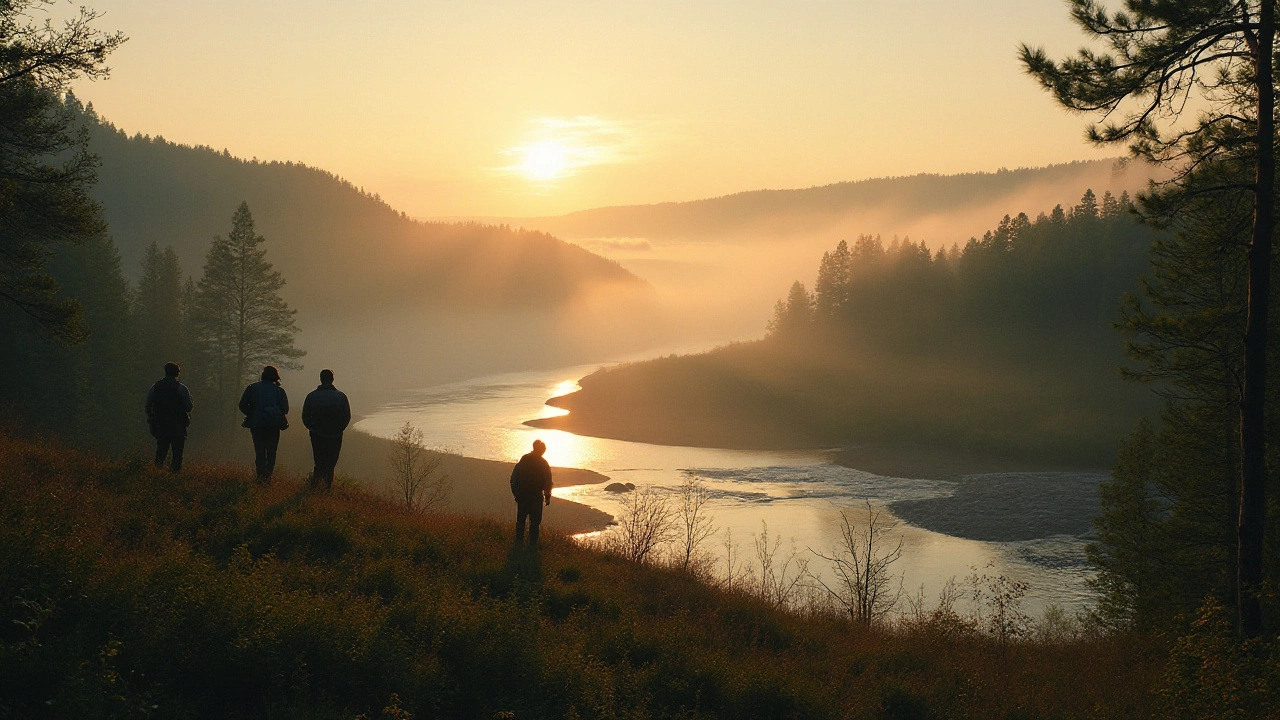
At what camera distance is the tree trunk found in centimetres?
1138

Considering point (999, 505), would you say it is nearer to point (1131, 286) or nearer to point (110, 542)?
point (110, 542)

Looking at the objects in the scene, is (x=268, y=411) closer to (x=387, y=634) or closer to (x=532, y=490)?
(x=532, y=490)

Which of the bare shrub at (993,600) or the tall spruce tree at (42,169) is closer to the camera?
the tall spruce tree at (42,169)

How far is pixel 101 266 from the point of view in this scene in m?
43.1

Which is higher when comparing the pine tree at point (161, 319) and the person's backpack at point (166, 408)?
the pine tree at point (161, 319)

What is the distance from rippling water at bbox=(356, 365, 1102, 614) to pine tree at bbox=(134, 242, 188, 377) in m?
19.7

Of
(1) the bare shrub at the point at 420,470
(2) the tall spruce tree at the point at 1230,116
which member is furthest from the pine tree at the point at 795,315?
(2) the tall spruce tree at the point at 1230,116

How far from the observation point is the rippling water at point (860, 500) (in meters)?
33.7

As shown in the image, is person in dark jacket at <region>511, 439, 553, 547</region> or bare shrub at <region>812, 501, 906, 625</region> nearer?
person in dark jacket at <region>511, 439, 553, 547</region>

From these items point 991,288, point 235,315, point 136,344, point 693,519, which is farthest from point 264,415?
point 991,288

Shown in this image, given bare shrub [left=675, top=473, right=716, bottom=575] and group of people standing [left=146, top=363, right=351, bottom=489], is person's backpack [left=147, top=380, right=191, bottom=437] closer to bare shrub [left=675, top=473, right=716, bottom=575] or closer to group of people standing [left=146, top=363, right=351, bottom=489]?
group of people standing [left=146, top=363, right=351, bottom=489]

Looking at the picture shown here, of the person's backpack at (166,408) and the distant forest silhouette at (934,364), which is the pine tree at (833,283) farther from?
the person's backpack at (166,408)

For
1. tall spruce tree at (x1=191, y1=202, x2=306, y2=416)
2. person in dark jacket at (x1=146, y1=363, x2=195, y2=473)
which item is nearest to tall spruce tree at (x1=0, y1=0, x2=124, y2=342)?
person in dark jacket at (x1=146, y1=363, x2=195, y2=473)

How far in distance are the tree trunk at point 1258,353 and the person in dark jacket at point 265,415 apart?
15.8 metres
